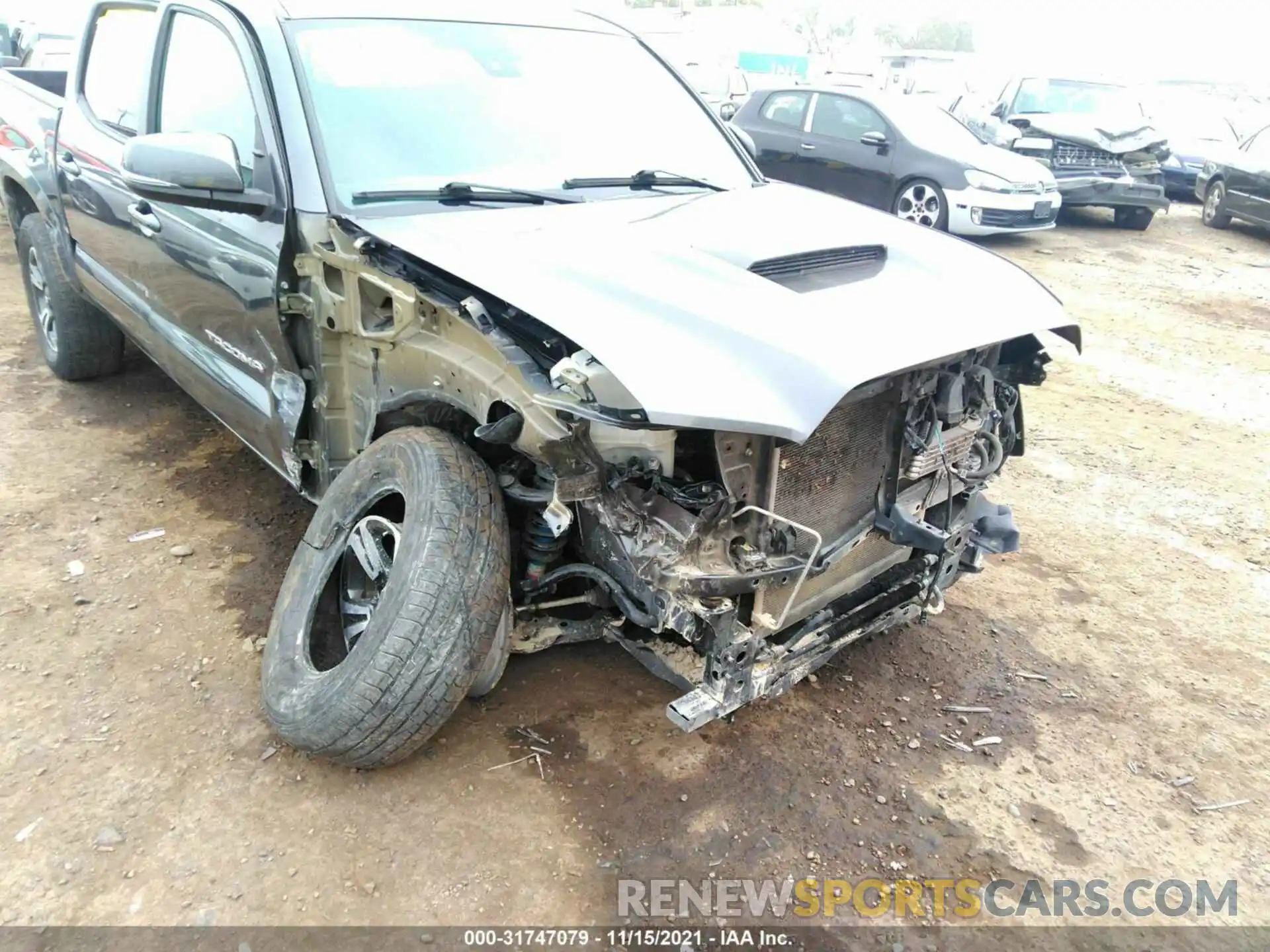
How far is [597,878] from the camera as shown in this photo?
2381 mm

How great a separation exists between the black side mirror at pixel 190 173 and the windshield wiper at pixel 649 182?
0.98m

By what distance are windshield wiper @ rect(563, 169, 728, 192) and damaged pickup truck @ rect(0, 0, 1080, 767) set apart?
0.04 ft

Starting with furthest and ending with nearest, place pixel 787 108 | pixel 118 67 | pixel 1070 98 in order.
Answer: pixel 1070 98 → pixel 787 108 → pixel 118 67

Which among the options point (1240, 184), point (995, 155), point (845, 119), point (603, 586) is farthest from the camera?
point (1240, 184)

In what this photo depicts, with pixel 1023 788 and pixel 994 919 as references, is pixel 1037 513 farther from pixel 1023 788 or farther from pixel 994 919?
pixel 994 919

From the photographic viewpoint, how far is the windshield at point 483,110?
2.89m

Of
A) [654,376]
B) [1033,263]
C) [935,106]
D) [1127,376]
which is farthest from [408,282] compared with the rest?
[935,106]

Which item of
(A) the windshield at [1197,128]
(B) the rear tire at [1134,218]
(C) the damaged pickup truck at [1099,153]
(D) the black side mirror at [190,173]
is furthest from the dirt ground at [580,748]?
(A) the windshield at [1197,128]

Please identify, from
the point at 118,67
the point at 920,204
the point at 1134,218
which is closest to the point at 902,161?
the point at 920,204

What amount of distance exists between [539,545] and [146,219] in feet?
7.08

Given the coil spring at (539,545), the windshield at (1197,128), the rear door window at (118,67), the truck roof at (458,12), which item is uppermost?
the truck roof at (458,12)

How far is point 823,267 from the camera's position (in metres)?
2.71

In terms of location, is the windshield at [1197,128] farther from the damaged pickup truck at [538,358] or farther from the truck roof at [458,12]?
the damaged pickup truck at [538,358]

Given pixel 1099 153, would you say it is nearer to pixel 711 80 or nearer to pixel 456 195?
pixel 711 80
